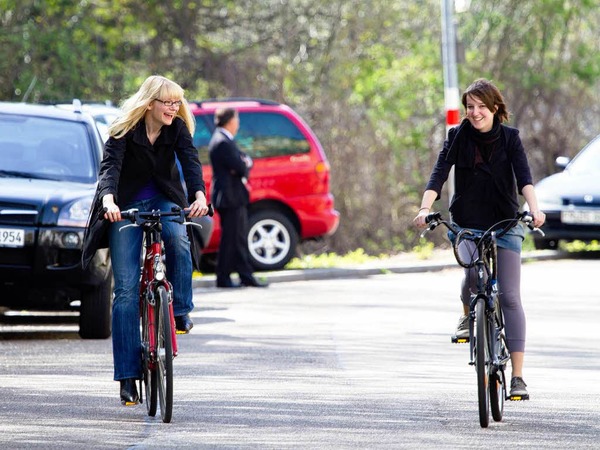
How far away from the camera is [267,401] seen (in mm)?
8773

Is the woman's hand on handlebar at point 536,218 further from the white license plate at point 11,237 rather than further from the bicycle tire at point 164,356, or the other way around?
the white license plate at point 11,237

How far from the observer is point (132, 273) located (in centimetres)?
842

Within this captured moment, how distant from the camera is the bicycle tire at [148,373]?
26.8 ft

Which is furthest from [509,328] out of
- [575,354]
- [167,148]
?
[575,354]

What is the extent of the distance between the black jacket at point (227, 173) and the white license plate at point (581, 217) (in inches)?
182

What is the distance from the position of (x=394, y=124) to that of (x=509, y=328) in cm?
1789

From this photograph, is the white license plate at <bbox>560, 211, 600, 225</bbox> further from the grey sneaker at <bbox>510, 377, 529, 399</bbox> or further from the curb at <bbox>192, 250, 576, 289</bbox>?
the grey sneaker at <bbox>510, 377, 529, 399</bbox>

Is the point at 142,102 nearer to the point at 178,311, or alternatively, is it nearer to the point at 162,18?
the point at 178,311

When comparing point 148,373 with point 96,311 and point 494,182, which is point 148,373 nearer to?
point 494,182

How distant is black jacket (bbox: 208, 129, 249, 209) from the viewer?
55.2 ft

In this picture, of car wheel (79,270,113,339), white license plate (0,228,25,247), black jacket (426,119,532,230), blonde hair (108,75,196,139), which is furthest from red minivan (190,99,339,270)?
black jacket (426,119,532,230)

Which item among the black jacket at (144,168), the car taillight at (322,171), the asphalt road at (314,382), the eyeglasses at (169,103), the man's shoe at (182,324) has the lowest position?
the asphalt road at (314,382)

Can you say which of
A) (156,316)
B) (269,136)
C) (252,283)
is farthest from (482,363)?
(269,136)

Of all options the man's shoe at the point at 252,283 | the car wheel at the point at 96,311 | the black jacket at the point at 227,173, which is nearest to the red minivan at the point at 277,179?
the man's shoe at the point at 252,283
